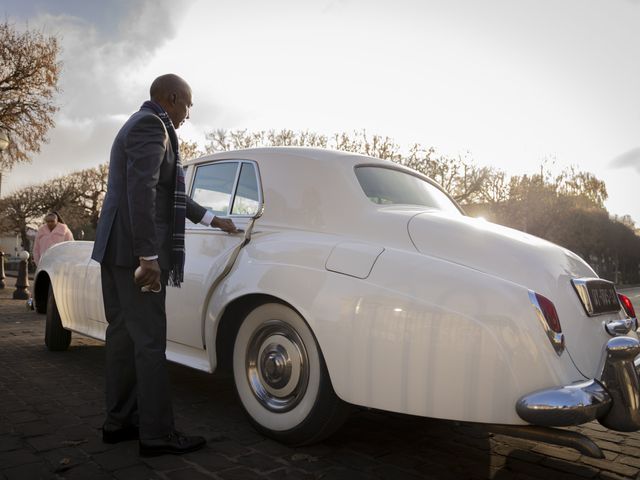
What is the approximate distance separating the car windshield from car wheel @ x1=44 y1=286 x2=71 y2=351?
3.71 meters

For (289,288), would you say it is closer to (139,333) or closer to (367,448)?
(139,333)

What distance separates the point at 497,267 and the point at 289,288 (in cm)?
106

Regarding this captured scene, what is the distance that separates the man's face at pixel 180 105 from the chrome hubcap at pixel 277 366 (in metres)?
1.29

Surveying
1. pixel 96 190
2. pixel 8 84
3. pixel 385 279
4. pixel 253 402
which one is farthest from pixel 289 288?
pixel 96 190

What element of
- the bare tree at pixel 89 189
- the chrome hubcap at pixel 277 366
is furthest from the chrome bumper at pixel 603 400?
the bare tree at pixel 89 189

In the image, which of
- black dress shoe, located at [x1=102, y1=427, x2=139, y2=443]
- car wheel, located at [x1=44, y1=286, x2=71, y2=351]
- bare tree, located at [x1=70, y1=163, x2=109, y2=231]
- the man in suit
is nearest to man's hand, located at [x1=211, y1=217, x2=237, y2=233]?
the man in suit

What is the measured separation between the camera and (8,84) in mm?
17562

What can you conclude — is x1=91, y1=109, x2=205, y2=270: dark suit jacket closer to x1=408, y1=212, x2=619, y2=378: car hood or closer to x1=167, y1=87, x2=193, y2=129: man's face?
x1=167, y1=87, x2=193, y2=129: man's face

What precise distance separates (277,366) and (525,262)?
1.43 metres

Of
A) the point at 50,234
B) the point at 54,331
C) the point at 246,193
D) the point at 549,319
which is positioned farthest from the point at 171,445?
the point at 50,234

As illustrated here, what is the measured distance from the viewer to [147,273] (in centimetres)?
255

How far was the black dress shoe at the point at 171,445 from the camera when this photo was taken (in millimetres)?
2689

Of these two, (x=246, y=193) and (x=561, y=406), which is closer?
(x=561, y=406)

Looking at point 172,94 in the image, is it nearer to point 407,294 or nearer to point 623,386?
point 407,294
